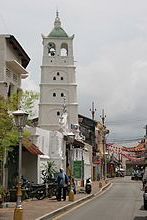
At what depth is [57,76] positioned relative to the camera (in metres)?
79.0

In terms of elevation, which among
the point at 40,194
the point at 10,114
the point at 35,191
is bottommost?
the point at 40,194

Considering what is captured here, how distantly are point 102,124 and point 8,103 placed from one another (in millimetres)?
81187

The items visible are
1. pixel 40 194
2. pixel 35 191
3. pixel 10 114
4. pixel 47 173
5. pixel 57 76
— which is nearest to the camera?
pixel 10 114

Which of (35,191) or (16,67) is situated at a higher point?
(16,67)

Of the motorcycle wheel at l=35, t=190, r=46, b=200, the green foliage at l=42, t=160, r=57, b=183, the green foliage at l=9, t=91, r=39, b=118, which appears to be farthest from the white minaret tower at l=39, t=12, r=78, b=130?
the green foliage at l=9, t=91, r=39, b=118

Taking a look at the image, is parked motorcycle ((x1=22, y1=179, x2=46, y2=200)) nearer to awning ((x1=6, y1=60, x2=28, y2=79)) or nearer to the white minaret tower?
awning ((x1=6, y1=60, x2=28, y2=79))

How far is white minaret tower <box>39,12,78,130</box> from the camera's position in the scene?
77750 mm

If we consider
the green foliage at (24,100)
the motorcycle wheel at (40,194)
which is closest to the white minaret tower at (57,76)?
the motorcycle wheel at (40,194)

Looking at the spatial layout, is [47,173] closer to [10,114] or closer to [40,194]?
[40,194]

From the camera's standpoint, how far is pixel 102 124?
101m

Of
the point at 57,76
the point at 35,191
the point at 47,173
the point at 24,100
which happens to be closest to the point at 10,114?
the point at 24,100

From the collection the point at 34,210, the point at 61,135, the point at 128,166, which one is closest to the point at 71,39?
the point at 61,135

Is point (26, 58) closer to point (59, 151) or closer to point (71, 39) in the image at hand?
point (59, 151)

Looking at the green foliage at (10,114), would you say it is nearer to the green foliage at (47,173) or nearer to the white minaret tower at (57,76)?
the green foliage at (47,173)
